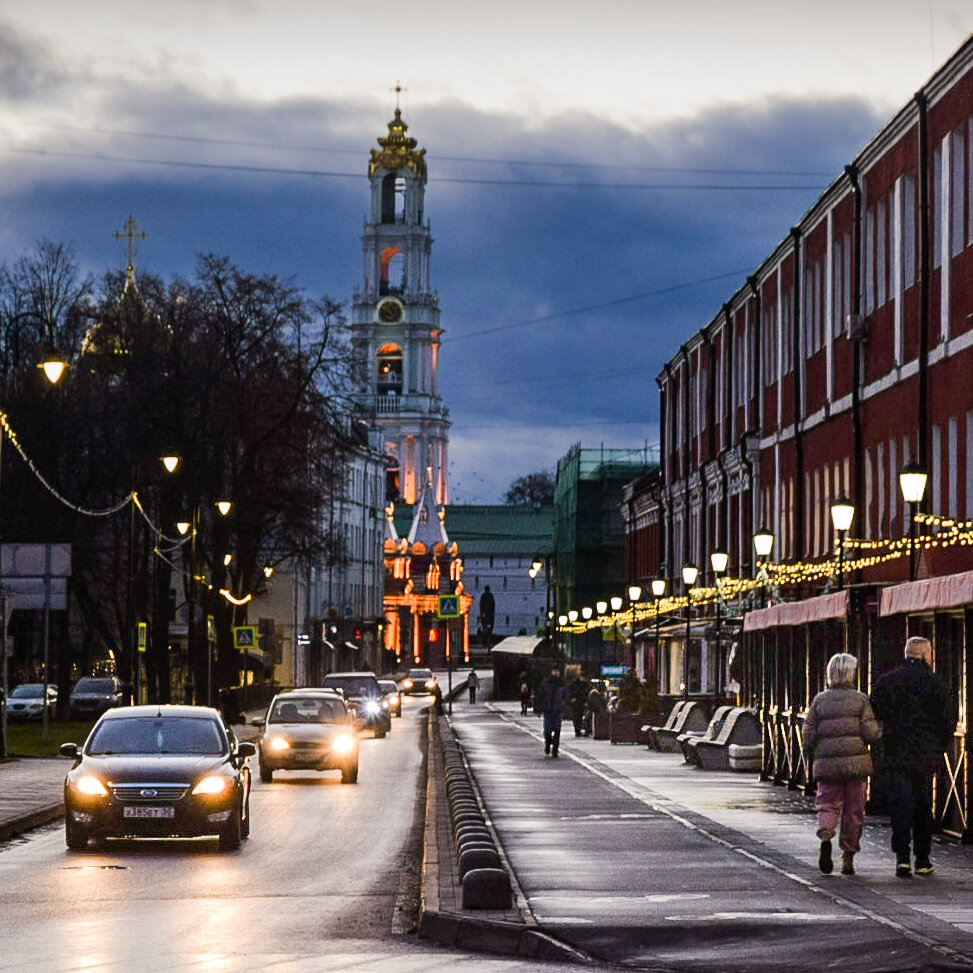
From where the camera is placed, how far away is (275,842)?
25484 mm

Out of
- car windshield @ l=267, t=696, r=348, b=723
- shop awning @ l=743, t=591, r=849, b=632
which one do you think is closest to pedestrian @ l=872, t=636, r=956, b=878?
shop awning @ l=743, t=591, r=849, b=632

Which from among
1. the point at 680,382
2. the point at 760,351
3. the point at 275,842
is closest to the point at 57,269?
the point at 680,382

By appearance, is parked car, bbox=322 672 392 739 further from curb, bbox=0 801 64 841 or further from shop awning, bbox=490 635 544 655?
shop awning, bbox=490 635 544 655

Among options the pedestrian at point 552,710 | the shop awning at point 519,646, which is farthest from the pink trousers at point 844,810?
the shop awning at point 519,646

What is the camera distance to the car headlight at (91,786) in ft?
77.8

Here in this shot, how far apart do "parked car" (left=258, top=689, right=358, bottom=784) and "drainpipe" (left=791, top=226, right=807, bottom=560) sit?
12297 mm

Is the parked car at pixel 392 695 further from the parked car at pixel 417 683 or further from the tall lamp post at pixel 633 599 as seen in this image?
the parked car at pixel 417 683

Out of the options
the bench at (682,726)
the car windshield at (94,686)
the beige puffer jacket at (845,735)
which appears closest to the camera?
the beige puffer jacket at (845,735)

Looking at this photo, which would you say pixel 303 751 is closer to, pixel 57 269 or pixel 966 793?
pixel 966 793

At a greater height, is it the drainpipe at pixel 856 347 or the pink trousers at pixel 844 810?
the drainpipe at pixel 856 347

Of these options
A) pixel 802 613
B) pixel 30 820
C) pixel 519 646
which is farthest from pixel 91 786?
pixel 519 646

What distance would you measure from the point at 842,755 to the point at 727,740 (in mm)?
20893

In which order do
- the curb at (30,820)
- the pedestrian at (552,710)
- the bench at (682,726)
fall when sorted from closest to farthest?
1. the curb at (30,820)
2. the pedestrian at (552,710)
3. the bench at (682,726)

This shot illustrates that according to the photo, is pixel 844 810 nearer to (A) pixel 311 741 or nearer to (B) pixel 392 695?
(A) pixel 311 741
